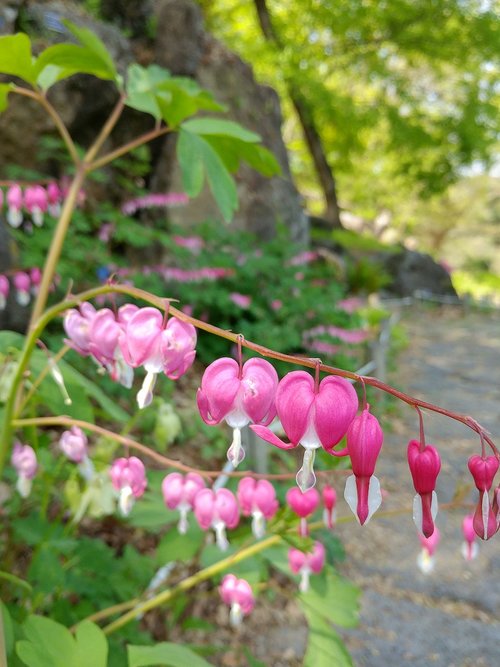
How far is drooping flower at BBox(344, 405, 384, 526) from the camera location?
564 mm

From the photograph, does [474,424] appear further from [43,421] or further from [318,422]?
[43,421]

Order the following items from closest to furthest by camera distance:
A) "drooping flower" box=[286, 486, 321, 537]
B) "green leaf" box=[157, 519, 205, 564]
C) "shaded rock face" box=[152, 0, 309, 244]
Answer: "drooping flower" box=[286, 486, 321, 537]
"green leaf" box=[157, 519, 205, 564]
"shaded rock face" box=[152, 0, 309, 244]

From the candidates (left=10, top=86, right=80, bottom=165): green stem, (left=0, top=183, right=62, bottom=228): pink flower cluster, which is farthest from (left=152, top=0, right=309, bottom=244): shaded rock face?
(left=10, top=86, right=80, bottom=165): green stem

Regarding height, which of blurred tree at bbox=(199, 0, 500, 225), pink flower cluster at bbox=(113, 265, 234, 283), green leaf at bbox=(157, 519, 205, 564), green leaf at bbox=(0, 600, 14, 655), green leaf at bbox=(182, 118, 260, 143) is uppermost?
blurred tree at bbox=(199, 0, 500, 225)

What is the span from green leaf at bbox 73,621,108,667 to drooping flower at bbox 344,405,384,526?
48 cm

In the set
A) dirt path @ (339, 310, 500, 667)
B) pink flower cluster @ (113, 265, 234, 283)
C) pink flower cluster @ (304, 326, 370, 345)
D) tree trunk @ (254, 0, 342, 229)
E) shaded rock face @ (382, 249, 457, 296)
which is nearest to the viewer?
dirt path @ (339, 310, 500, 667)

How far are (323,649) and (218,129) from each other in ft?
3.25

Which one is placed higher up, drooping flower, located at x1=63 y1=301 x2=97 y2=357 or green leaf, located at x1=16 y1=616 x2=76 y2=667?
drooping flower, located at x1=63 y1=301 x2=97 y2=357

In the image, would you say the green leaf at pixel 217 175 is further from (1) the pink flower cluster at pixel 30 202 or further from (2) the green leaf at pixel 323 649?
(2) the green leaf at pixel 323 649

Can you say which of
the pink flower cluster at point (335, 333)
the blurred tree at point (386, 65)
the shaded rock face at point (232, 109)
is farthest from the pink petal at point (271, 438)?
the blurred tree at point (386, 65)

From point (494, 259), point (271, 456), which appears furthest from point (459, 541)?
point (494, 259)

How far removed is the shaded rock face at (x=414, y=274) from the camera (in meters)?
13.3

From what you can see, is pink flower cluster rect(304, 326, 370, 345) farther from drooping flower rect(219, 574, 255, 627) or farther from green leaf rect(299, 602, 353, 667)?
green leaf rect(299, 602, 353, 667)

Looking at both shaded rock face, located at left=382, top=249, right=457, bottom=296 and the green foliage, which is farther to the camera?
shaded rock face, located at left=382, top=249, right=457, bottom=296
